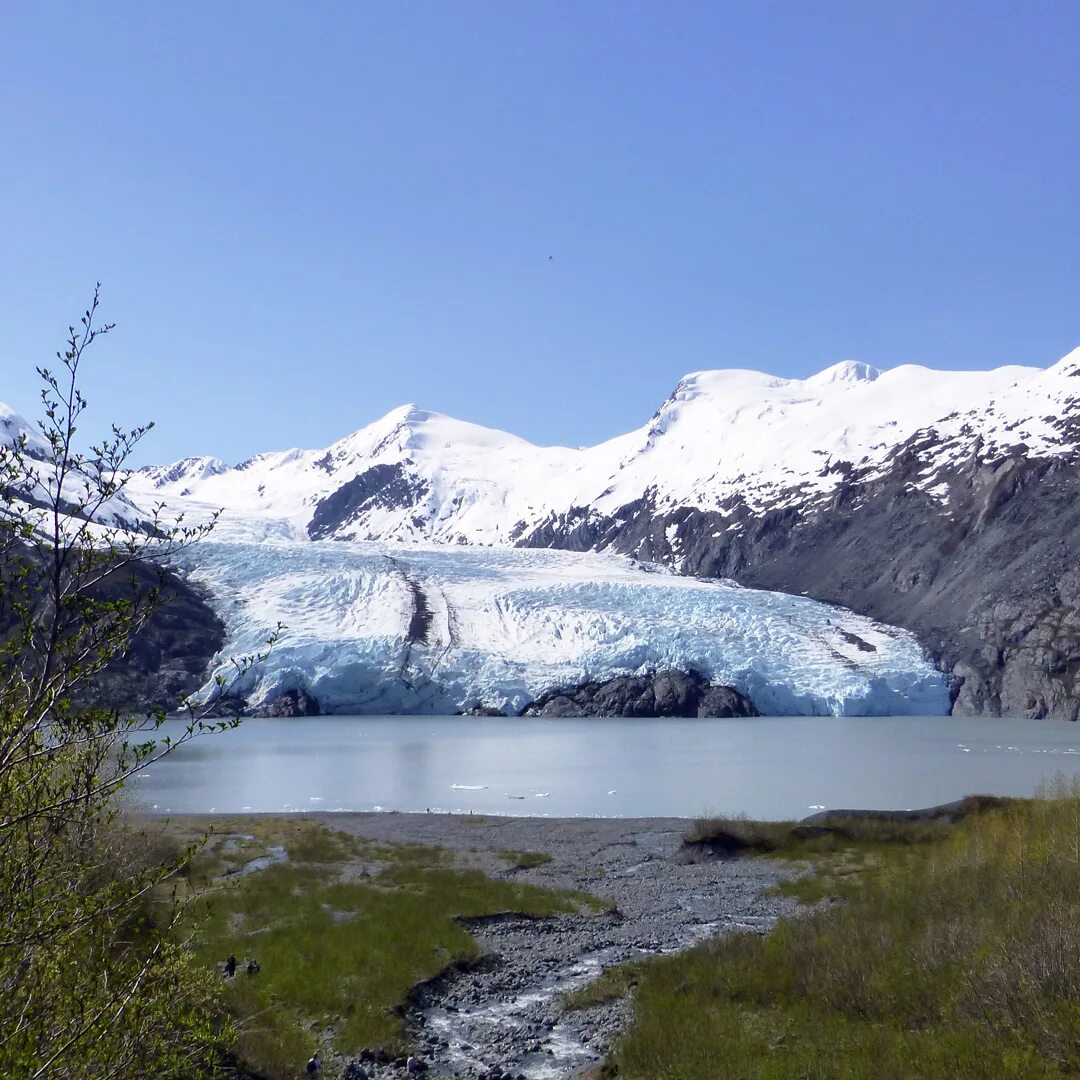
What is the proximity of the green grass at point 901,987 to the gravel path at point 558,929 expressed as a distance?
0.93m

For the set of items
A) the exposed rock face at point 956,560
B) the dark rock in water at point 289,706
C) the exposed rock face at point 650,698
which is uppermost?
the exposed rock face at point 956,560

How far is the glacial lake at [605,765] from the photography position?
1214 inches

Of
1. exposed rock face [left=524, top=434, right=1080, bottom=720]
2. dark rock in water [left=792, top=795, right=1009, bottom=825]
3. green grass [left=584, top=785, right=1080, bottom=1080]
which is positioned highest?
exposed rock face [left=524, top=434, right=1080, bottom=720]

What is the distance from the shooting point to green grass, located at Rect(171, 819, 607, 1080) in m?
10.5

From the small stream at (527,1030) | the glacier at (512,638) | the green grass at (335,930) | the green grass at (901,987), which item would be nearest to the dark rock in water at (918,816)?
the green grass at (335,930)

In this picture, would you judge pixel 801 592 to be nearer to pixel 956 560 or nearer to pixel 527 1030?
pixel 956 560

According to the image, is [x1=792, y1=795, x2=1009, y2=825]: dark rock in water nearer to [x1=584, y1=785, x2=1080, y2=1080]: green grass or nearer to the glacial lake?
the glacial lake

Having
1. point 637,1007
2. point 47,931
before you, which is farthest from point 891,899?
point 47,931

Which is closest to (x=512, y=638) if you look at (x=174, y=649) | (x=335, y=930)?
(x=174, y=649)

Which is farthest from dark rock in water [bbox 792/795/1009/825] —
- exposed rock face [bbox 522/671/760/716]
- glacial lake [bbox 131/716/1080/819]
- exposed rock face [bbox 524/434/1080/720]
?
exposed rock face [bbox 524/434/1080/720]

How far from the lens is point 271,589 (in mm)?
70562

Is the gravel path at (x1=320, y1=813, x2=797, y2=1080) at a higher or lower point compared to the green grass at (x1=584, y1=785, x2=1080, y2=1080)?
lower

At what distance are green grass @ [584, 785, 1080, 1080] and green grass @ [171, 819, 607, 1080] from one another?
2793mm

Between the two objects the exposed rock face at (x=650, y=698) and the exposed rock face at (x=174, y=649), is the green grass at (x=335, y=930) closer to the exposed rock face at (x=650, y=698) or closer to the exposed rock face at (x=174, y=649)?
the exposed rock face at (x=650, y=698)
